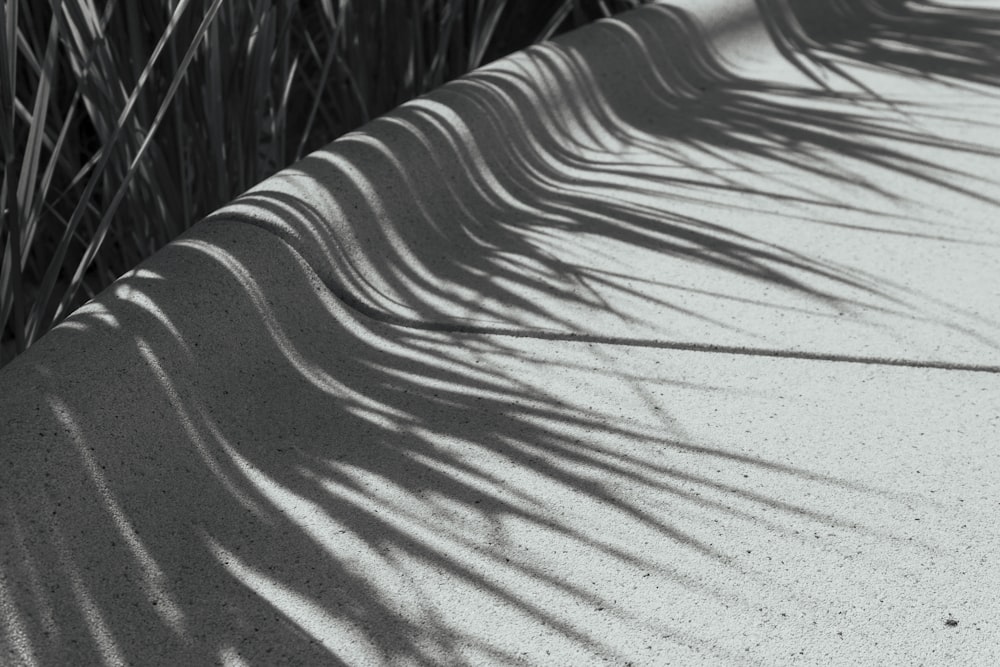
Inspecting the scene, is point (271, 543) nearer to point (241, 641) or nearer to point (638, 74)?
point (241, 641)

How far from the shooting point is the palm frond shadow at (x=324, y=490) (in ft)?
4.09

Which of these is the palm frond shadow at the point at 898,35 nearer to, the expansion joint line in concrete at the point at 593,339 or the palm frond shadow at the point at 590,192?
the palm frond shadow at the point at 590,192

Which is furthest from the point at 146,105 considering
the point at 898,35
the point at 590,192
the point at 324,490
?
the point at 898,35

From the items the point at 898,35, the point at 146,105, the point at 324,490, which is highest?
the point at 146,105

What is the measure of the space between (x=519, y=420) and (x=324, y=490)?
283 millimetres

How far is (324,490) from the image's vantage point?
1479 millimetres

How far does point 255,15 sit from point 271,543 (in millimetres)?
873

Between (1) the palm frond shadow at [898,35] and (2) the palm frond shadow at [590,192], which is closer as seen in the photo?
(2) the palm frond shadow at [590,192]

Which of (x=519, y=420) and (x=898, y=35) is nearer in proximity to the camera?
(x=519, y=420)

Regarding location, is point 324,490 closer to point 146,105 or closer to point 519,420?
point 519,420

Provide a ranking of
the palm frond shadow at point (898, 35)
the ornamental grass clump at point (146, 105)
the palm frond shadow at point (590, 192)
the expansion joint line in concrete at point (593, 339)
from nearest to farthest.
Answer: the ornamental grass clump at point (146, 105)
the expansion joint line in concrete at point (593, 339)
the palm frond shadow at point (590, 192)
the palm frond shadow at point (898, 35)

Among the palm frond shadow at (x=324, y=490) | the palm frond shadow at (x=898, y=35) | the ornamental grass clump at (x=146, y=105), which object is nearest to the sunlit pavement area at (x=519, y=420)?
the palm frond shadow at (x=324, y=490)

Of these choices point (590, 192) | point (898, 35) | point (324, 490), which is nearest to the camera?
point (324, 490)

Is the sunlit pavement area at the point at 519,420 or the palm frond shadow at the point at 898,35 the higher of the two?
the palm frond shadow at the point at 898,35
